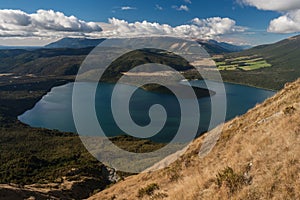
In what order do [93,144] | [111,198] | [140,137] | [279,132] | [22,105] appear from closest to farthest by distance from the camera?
[279,132], [111,198], [93,144], [140,137], [22,105]

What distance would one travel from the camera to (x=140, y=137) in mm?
115188

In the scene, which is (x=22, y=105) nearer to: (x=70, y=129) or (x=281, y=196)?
(x=70, y=129)

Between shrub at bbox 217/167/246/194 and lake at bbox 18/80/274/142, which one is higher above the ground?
shrub at bbox 217/167/246/194

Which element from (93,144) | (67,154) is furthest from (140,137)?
(67,154)

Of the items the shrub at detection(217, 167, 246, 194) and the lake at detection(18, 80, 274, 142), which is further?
the lake at detection(18, 80, 274, 142)

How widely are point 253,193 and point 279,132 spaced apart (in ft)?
14.9

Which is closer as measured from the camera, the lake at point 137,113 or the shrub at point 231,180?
the shrub at point 231,180

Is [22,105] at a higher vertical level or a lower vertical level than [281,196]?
lower

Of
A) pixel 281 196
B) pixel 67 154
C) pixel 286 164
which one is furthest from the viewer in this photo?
pixel 67 154

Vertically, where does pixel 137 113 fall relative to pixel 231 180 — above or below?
below

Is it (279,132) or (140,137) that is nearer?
(279,132)

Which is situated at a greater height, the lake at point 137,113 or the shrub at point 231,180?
the shrub at point 231,180

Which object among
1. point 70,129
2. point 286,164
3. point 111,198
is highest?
point 286,164

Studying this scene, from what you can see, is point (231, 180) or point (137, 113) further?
point (137, 113)
